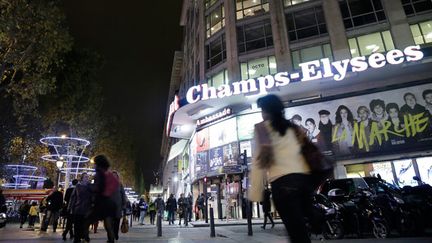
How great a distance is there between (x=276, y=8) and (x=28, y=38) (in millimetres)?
18211

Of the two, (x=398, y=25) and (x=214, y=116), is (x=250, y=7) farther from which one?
(x=398, y=25)

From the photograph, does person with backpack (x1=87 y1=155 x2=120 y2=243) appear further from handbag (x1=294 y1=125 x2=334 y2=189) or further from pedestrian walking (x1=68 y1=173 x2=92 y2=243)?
handbag (x1=294 y1=125 x2=334 y2=189)

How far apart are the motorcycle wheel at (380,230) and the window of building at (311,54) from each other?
16302mm

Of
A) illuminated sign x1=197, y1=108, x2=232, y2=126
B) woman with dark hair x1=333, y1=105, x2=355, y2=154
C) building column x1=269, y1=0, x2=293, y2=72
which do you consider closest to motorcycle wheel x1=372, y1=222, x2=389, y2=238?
woman with dark hair x1=333, y1=105, x2=355, y2=154

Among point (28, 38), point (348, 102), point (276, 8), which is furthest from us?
point (276, 8)

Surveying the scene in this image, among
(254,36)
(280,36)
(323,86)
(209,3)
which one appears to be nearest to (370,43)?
(323,86)

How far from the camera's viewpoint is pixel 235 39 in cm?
2627

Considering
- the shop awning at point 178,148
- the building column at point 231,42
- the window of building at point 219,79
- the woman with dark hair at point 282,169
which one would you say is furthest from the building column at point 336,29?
the woman with dark hair at point 282,169

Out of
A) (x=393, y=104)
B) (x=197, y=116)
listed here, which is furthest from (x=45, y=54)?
→ (x=393, y=104)

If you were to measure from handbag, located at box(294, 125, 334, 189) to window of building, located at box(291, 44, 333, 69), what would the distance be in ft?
70.3

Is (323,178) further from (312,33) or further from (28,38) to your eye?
(312,33)

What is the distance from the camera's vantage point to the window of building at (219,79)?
A: 86.8ft

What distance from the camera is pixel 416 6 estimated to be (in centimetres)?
2172

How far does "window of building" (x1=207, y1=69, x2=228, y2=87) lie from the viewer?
26.5 m
